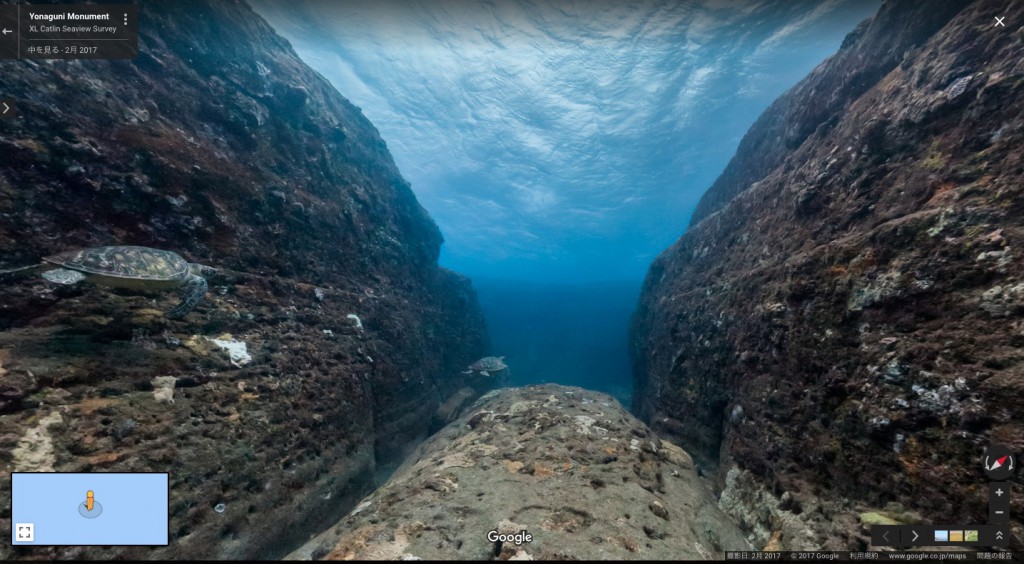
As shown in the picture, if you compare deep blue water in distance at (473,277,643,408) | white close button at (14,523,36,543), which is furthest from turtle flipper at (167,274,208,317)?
deep blue water in distance at (473,277,643,408)

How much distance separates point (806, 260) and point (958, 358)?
9.00 feet

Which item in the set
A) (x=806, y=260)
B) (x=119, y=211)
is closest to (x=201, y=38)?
(x=119, y=211)

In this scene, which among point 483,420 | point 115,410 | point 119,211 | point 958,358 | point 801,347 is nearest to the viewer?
point 958,358

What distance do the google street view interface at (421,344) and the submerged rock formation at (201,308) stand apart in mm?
42

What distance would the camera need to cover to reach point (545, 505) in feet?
13.6

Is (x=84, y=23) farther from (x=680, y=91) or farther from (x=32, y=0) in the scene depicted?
(x=680, y=91)

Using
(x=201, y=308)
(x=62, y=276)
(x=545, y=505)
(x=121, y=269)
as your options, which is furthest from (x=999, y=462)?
(x=62, y=276)

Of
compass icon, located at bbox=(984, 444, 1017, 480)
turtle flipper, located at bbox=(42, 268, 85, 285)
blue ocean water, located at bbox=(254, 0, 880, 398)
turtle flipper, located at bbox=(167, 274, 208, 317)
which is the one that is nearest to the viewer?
compass icon, located at bbox=(984, 444, 1017, 480)

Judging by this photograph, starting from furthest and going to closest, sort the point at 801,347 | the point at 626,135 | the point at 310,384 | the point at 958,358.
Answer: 1. the point at 626,135
2. the point at 310,384
3. the point at 801,347
4. the point at 958,358

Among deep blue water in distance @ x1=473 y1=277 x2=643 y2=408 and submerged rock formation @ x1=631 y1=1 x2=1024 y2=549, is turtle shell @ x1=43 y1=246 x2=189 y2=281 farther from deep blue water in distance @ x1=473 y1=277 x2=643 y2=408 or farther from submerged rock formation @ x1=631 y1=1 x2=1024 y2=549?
deep blue water in distance @ x1=473 y1=277 x2=643 y2=408

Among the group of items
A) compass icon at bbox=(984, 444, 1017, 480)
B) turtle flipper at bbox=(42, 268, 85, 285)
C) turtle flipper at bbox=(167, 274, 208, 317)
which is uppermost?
turtle flipper at bbox=(42, 268, 85, 285)

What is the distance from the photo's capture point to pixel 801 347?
5.21 metres

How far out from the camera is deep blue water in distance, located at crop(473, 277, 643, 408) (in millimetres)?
31344

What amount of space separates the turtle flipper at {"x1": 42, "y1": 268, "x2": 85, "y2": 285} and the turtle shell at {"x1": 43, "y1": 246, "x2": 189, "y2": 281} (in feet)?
1.43
